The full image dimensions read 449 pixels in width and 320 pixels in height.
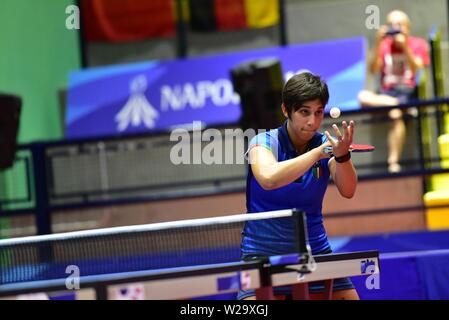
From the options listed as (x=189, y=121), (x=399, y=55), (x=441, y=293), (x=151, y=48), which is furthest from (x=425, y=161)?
(x=151, y=48)

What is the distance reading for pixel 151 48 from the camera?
12.5 metres

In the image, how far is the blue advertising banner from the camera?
10.6 metres

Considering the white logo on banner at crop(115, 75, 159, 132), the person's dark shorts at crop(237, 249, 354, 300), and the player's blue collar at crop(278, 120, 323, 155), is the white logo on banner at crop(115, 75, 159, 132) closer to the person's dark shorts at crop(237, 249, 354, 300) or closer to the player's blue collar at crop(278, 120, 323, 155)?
the player's blue collar at crop(278, 120, 323, 155)

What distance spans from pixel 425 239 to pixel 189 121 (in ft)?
15.0

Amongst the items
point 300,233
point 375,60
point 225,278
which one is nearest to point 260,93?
point 375,60

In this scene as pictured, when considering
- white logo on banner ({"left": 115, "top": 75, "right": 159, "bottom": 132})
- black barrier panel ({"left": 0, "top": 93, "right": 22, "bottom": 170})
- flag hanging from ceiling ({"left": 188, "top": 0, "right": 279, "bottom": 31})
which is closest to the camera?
black barrier panel ({"left": 0, "top": 93, "right": 22, "bottom": 170})

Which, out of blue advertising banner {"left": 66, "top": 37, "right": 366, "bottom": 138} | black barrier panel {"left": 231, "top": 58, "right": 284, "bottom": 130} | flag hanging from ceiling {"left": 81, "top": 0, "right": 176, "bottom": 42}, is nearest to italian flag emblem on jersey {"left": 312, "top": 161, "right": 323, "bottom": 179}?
black barrier panel {"left": 231, "top": 58, "right": 284, "bottom": 130}

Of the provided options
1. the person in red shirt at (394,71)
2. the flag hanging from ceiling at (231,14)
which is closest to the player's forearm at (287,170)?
the person in red shirt at (394,71)

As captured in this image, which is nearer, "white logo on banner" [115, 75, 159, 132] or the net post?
the net post

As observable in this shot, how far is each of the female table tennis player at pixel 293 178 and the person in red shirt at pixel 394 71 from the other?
4830 millimetres

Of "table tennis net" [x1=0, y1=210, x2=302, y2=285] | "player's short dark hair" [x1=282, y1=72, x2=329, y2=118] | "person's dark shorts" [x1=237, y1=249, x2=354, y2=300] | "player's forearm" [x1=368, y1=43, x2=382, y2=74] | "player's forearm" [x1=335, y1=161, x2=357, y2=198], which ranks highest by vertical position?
"player's forearm" [x1=368, y1=43, x2=382, y2=74]

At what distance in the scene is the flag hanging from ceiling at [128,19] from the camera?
1216 centimetres

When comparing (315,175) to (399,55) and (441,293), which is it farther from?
(399,55)

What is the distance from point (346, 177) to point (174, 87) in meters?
7.56
